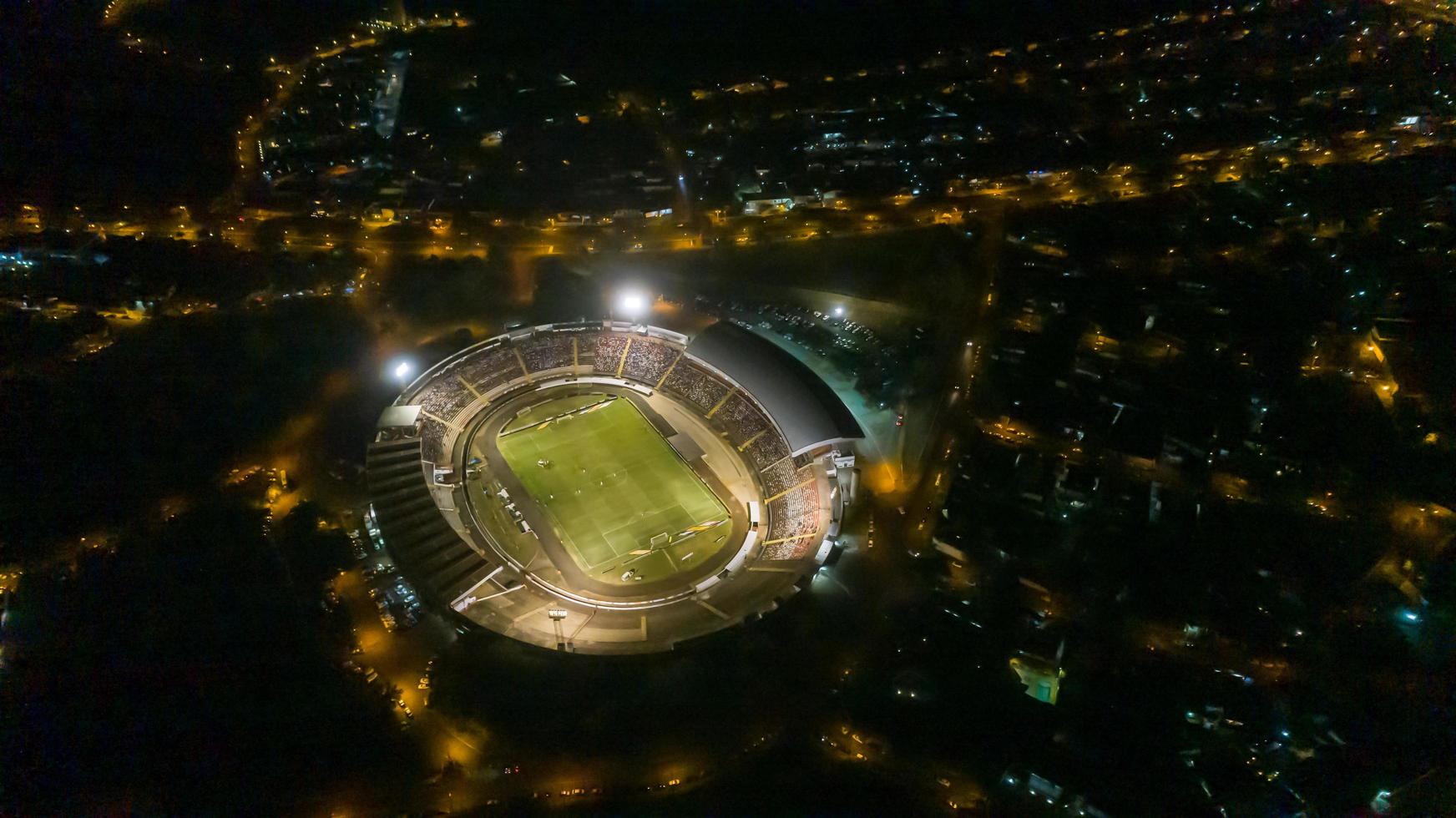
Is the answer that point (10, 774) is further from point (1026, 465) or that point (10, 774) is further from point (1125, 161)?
point (1125, 161)

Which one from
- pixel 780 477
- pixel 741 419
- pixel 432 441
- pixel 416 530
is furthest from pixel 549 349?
pixel 780 477

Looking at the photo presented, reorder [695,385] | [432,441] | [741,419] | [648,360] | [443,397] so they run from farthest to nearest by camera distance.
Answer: [648,360]
[695,385]
[741,419]
[443,397]
[432,441]

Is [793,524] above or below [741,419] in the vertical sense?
below

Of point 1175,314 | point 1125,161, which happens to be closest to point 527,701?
point 1175,314

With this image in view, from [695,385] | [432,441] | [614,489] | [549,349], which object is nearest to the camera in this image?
[432,441]

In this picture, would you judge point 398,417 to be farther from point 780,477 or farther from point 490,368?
point 780,477

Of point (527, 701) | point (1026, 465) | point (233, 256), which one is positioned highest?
point (233, 256)

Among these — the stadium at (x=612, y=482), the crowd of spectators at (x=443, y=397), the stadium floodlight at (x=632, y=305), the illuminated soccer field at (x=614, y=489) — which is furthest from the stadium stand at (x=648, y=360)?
the crowd of spectators at (x=443, y=397)

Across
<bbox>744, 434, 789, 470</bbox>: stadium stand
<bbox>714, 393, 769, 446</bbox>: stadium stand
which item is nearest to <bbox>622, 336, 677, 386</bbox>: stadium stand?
<bbox>714, 393, 769, 446</bbox>: stadium stand
